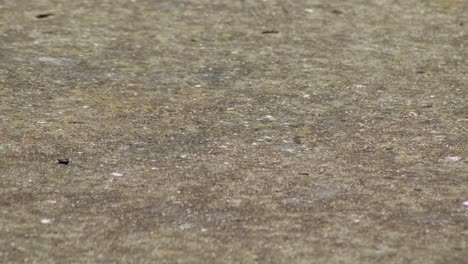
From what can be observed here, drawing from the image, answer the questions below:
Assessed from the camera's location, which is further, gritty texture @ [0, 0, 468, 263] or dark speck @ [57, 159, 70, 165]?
dark speck @ [57, 159, 70, 165]

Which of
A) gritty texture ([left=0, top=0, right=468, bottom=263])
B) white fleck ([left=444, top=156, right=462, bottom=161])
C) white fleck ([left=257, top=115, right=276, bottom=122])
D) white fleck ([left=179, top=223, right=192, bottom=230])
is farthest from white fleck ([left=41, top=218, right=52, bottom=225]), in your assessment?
white fleck ([left=444, top=156, right=462, bottom=161])

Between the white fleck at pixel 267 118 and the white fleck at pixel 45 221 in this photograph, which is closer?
the white fleck at pixel 45 221

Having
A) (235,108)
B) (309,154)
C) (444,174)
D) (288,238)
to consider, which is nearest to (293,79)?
(235,108)

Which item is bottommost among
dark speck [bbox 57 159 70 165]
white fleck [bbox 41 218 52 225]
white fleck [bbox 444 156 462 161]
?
dark speck [bbox 57 159 70 165]

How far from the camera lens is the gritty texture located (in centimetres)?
392

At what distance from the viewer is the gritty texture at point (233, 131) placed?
3922mm

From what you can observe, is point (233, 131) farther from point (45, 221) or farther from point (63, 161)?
Answer: point (45, 221)

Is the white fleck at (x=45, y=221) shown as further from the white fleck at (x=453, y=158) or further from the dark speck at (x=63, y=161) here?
the white fleck at (x=453, y=158)

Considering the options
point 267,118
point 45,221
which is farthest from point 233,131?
point 45,221

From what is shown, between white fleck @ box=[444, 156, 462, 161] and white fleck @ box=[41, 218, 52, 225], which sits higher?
white fleck @ box=[41, 218, 52, 225]

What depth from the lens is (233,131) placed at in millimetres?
5273

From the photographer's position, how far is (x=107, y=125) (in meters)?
5.27

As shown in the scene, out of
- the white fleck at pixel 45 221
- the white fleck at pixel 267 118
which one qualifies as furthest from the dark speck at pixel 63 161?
the white fleck at pixel 267 118

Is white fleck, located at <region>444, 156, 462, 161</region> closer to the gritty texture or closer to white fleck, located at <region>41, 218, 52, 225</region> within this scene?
the gritty texture
